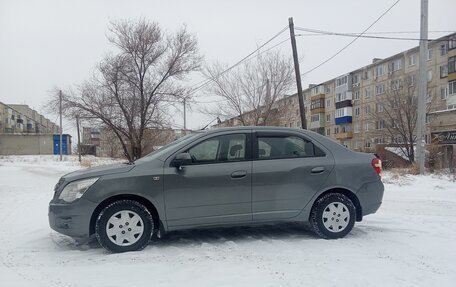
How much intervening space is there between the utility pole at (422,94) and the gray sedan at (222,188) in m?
10.7

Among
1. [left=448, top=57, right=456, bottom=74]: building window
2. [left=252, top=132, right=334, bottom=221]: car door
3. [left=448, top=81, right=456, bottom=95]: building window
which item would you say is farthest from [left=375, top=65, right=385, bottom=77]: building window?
[left=252, top=132, right=334, bottom=221]: car door

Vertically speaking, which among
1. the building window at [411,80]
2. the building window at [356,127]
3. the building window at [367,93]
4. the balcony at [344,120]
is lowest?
the building window at [356,127]

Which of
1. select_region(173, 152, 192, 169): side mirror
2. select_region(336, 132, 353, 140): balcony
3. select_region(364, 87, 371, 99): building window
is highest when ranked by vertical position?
select_region(364, 87, 371, 99): building window

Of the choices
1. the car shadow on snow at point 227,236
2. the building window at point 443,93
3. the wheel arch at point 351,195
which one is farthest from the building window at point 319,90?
the wheel arch at point 351,195

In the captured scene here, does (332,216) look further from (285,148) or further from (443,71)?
(443,71)

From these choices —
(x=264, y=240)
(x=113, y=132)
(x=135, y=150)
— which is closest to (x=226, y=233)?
(x=264, y=240)

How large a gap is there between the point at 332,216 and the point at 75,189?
336 centimetres

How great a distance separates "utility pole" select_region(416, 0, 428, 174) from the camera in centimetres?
1477

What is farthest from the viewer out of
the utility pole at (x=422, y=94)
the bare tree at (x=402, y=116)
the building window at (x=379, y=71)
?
the building window at (x=379, y=71)

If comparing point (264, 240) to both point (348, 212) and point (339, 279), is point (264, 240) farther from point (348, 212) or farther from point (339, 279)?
point (339, 279)

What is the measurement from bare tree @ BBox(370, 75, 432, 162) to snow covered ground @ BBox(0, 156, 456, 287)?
71.2 feet

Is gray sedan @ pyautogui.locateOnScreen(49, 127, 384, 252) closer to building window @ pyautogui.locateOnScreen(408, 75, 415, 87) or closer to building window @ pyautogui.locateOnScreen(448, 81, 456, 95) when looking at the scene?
building window @ pyautogui.locateOnScreen(408, 75, 415, 87)

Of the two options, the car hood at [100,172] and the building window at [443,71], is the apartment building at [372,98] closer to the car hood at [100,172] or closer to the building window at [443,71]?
the building window at [443,71]

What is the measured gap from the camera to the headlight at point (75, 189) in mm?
4645
